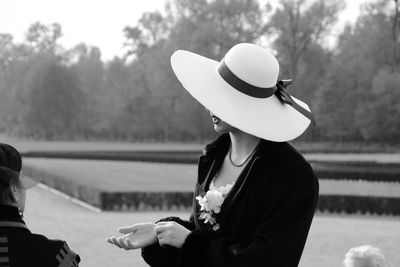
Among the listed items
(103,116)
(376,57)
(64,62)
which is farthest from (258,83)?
(64,62)

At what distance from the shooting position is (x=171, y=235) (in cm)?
258

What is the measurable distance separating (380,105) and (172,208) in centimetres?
2920

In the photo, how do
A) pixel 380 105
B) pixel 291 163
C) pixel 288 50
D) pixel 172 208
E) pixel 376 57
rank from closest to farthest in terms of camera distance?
pixel 291 163
pixel 172 208
pixel 380 105
pixel 376 57
pixel 288 50

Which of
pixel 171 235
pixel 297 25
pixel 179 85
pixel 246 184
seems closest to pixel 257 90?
pixel 246 184

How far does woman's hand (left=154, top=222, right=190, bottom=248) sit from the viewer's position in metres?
2.58

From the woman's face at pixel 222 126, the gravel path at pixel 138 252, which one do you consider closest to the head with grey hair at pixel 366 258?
the woman's face at pixel 222 126

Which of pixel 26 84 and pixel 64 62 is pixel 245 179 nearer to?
pixel 26 84

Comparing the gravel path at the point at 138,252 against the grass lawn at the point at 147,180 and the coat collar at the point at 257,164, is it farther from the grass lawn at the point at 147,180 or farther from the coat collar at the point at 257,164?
the coat collar at the point at 257,164

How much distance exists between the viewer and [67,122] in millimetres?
65875

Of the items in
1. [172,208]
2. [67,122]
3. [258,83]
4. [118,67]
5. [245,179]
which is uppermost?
[258,83]

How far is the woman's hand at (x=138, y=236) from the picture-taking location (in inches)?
103

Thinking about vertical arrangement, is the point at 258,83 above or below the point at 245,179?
above

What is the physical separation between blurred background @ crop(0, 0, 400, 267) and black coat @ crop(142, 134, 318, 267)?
547 centimetres

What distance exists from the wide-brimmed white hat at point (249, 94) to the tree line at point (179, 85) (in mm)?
40716
